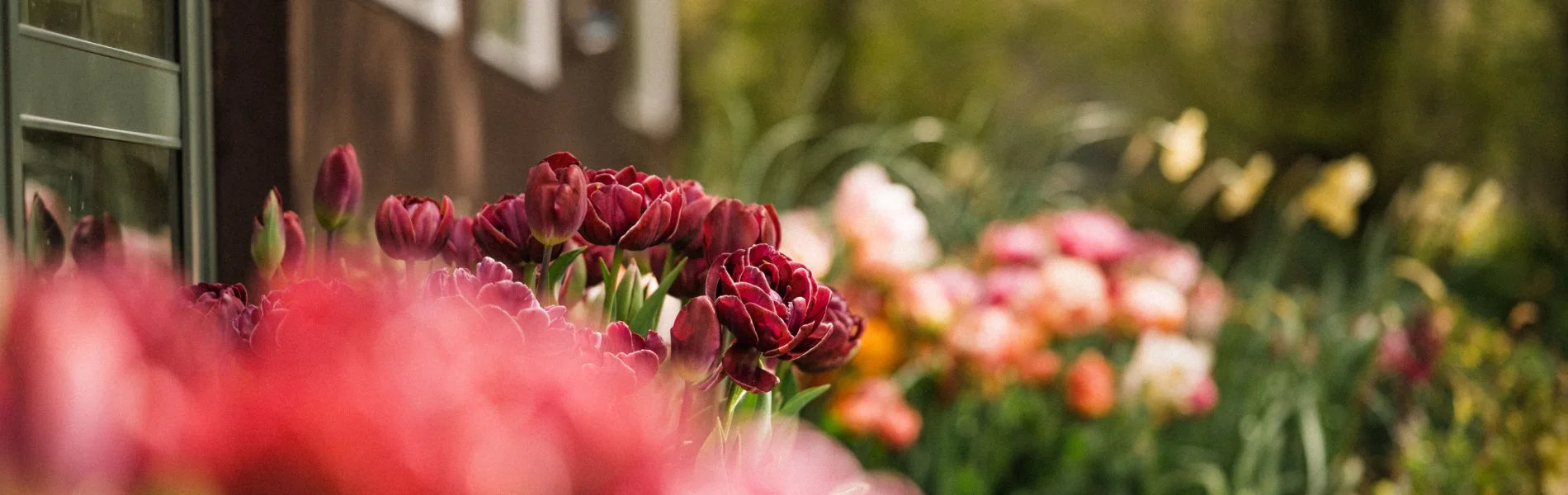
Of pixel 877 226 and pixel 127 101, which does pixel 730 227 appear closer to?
pixel 127 101

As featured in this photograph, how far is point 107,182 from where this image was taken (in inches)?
46.4

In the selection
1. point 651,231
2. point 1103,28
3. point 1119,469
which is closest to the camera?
point 651,231

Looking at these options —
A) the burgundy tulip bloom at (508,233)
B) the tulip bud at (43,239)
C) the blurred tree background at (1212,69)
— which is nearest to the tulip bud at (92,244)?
the tulip bud at (43,239)

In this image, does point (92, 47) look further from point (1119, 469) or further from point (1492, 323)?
point (1492, 323)

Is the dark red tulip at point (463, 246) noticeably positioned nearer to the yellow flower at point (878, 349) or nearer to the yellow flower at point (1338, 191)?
the yellow flower at point (878, 349)

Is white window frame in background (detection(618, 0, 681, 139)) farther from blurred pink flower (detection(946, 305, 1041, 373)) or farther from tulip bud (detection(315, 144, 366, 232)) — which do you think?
tulip bud (detection(315, 144, 366, 232))

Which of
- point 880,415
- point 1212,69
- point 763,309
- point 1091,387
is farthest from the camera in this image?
point 1212,69

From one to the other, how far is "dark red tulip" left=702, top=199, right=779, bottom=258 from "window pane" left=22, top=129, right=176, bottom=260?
67 cm

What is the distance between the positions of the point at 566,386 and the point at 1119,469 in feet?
7.20

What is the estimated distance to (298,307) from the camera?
1.30ft

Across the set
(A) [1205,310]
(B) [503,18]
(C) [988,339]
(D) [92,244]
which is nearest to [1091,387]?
(C) [988,339]

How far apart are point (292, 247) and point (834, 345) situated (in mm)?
447

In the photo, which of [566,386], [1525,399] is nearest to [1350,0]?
[1525,399]

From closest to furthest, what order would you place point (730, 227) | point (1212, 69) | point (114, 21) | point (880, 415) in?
point (730, 227) < point (114, 21) < point (880, 415) < point (1212, 69)
